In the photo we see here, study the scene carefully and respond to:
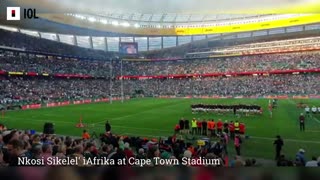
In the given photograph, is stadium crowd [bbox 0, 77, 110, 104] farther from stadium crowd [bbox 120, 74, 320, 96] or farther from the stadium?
stadium crowd [bbox 120, 74, 320, 96]

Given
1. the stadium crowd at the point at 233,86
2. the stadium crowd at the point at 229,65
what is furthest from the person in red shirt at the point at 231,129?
the stadium crowd at the point at 229,65

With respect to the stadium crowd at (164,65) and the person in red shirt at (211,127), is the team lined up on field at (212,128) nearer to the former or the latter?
the person in red shirt at (211,127)

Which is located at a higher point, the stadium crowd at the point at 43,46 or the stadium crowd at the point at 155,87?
the stadium crowd at the point at 43,46

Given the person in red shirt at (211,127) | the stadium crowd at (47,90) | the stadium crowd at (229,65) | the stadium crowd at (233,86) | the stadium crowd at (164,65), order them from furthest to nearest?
the stadium crowd at (229,65) → the stadium crowd at (233,86) → the stadium crowd at (164,65) → the stadium crowd at (47,90) → the person in red shirt at (211,127)

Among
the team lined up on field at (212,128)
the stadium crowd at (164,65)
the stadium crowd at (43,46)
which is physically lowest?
the team lined up on field at (212,128)

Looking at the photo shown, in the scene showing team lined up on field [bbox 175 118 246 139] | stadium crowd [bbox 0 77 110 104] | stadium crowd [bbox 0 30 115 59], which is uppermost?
stadium crowd [bbox 0 30 115 59]

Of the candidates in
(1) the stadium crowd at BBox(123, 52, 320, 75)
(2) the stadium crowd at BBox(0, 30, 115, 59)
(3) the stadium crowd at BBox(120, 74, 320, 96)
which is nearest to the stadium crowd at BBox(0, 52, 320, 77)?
(1) the stadium crowd at BBox(123, 52, 320, 75)

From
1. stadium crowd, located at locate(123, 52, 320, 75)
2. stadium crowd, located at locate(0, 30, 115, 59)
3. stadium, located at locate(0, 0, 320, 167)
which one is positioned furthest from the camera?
stadium crowd, located at locate(123, 52, 320, 75)

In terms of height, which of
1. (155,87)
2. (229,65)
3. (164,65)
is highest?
(164,65)

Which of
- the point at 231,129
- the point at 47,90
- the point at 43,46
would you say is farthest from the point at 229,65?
the point at 231,129

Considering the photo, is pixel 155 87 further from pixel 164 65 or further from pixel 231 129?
pixel 231 129

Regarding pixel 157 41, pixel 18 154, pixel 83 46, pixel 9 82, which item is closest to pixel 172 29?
pixel 157 41

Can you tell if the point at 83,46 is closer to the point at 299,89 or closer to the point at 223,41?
the point at 223,41

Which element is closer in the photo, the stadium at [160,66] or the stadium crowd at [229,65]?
the stadium at [160,66]
